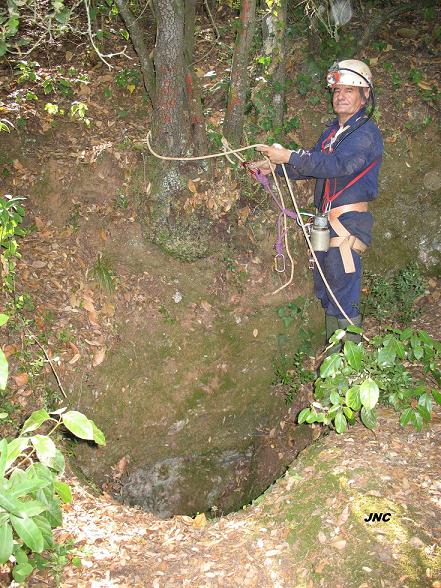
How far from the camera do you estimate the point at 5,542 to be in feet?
6.29

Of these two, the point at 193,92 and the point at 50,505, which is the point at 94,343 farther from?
the point at 193,92

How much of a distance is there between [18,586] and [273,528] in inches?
65.9

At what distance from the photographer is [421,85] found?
6.39 meters

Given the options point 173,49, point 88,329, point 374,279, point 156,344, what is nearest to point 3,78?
point 173,49

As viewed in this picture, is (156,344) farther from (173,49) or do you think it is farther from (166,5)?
(166,5)

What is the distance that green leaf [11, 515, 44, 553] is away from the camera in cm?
191

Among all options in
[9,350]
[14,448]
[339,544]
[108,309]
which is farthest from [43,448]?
[108,309]

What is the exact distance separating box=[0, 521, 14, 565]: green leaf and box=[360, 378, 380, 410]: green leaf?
2.23 metres

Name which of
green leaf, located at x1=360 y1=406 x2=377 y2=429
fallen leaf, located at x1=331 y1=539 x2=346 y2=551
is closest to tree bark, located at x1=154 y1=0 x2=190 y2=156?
green leaf, located at x1=360 y1=406 x2=377 y2=429

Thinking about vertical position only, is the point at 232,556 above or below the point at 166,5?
below

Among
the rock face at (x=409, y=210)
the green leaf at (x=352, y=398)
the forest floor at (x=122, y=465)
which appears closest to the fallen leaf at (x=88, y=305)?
the forest floor at (x=122, y=465)

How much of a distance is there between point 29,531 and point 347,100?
4.30m

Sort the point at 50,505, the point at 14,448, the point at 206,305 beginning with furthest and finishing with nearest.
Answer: the point at 206,305, the point at 50,505, the point at 14,448

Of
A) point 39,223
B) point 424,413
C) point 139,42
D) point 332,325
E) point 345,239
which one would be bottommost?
point 332,325
